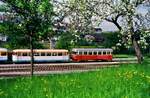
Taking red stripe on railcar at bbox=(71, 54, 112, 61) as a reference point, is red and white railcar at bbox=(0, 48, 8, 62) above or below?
above

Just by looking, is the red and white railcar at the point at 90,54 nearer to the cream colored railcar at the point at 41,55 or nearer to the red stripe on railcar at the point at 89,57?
the red stripe on railcar at the point at 89,57

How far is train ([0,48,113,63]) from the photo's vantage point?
71.1 meters

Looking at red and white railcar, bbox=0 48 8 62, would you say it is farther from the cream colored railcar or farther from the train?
the cream colored railcar

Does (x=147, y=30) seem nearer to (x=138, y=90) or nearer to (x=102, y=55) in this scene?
(x=138, y=90)

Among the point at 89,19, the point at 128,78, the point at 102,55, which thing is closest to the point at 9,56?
the point at 102,55

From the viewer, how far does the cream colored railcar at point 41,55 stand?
7094cm

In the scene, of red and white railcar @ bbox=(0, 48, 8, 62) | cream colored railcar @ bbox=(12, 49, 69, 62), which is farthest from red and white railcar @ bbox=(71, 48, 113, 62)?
red and white railcar @ bbox=(0, 48, 8, 62)

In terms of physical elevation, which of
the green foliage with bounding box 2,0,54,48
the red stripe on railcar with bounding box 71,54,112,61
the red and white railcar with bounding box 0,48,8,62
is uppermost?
the green foliage with bounding box 2,0,54,48

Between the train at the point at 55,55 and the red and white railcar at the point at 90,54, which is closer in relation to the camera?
the train at the point at 55,55

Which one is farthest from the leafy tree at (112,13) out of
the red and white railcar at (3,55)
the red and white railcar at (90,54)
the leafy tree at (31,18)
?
the red and white railcar at (90,54)

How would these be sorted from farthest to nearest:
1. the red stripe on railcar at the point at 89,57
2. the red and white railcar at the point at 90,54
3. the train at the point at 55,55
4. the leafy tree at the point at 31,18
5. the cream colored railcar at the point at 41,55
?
1. the red stripe on railcar at the point at 89,57
2. the red and white railcar at the point at 90,54
3. the train at the point at 55,55
4. the cream colored railcar at the point at 41,55
5. the leafy tree at the point at 31,18

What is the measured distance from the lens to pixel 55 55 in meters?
74.0

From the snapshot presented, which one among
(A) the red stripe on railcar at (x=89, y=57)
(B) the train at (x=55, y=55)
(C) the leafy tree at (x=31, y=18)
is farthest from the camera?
(A) the red stripe on railcar at (x=89, y=57)

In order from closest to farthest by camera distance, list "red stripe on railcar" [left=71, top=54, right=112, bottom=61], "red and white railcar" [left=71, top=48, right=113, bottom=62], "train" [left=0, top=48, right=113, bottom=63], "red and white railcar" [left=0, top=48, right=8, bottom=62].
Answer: "red and white railcar" [left=0, top=48, right=8, bottom=62], "train" [left=0, top=48, right=113, bottom=63], "red and white railcar" [left=71, top=48, right=113, bottom=62], "red stripe on railcar" [left=71, top=54, right=112, bottom=61]
